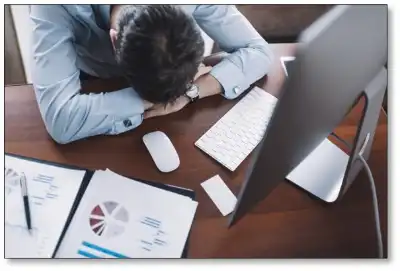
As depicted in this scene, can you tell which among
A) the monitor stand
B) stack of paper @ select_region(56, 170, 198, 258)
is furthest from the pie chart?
the monitor stand

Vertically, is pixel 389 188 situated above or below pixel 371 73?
below

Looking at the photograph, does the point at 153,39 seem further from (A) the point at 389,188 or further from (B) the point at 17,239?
(A) the point at 389,188

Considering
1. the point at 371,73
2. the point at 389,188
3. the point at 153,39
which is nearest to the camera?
the point at 371,73

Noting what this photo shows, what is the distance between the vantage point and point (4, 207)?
1.06 metres

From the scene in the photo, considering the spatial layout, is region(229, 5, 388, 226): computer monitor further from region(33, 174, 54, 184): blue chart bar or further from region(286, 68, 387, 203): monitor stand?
region(33, 174, 54, 184): blue chart bar

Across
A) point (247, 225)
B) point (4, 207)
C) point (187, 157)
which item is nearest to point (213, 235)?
point (247, 225)

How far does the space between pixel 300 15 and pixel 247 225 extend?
46cm

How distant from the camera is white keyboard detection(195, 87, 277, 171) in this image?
1.12 meters

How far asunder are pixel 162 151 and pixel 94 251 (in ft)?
0.83

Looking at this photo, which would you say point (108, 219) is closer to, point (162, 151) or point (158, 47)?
point (162, 151)

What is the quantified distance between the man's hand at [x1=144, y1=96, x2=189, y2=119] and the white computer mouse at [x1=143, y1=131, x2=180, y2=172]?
5 cm

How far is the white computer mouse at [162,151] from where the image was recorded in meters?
1.09

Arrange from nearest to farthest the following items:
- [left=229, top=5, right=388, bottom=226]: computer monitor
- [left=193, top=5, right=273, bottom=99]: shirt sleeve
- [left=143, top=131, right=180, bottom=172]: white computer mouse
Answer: [left=229, top=5, right=388, bottom=226]: computer monitor < [left=143, top=131, right=180, bottom=172]: white computer mouse < [left=193, top=5, right=273, bottom=99]: shirt sleeve

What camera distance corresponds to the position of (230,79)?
4.00ft
